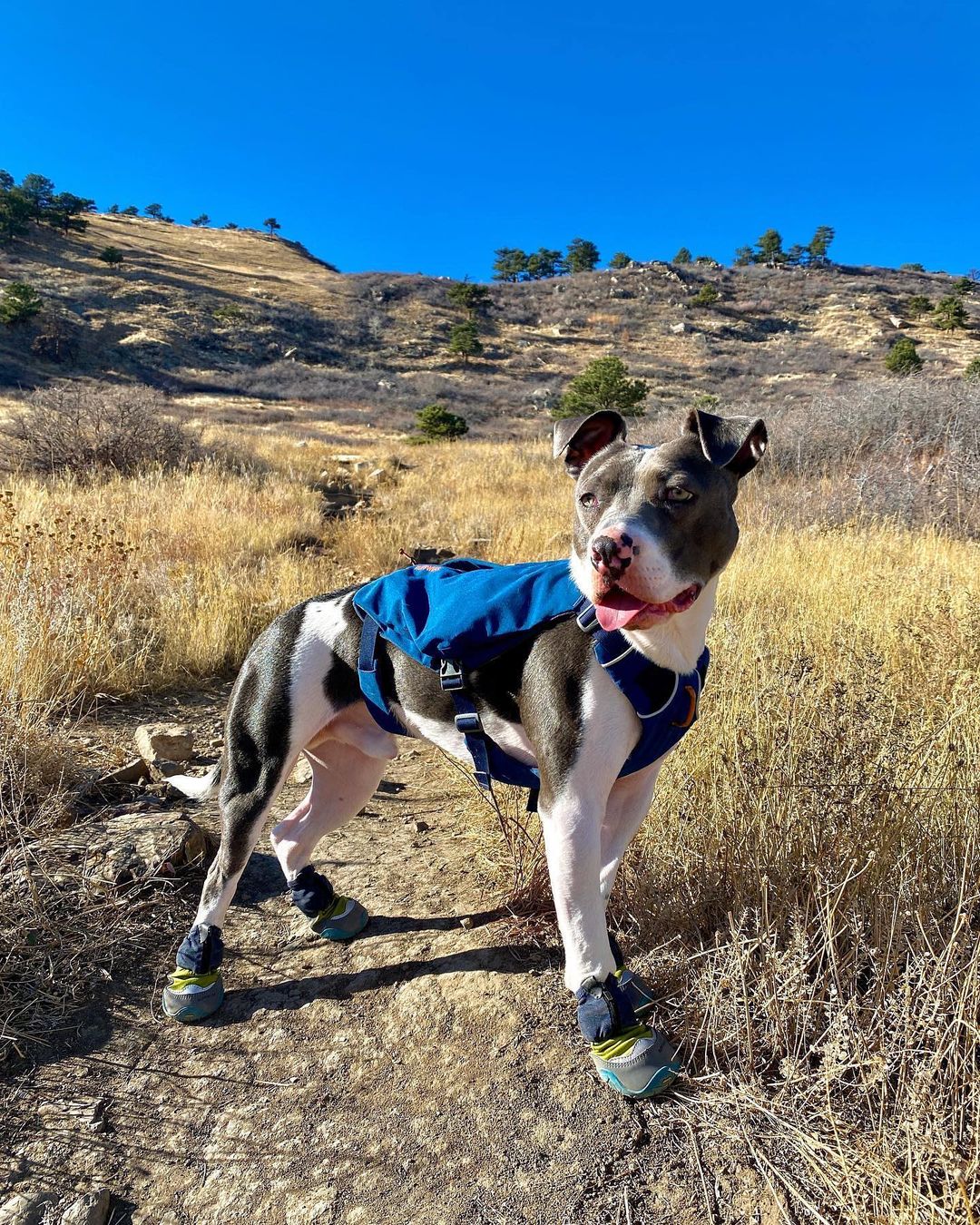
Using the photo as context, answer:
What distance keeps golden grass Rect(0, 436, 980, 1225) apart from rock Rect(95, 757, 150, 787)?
527 mm

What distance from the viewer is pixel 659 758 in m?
2.07

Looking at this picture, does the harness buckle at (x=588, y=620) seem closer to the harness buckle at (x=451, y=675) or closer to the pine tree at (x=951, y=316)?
the harness buckle at (x=451, y=675)

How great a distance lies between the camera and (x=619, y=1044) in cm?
194

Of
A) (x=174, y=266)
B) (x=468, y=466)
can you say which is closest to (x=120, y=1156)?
(x=468, y=466)

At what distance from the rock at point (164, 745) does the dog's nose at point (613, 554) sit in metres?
2.99

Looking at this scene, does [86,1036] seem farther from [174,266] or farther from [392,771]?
[174,266]

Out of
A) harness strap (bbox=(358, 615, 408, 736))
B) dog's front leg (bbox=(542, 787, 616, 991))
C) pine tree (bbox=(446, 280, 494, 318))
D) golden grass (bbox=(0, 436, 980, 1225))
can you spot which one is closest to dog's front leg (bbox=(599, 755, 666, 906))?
dog's front leg (bbox=(542, 787, 616, 991))

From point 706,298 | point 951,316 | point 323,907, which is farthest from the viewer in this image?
point 706,298

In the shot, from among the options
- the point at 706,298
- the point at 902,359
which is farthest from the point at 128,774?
the point at 706,298

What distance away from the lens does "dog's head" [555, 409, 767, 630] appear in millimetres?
1652

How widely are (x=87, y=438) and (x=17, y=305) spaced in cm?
2945

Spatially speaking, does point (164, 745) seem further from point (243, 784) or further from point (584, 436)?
point (584, 436)

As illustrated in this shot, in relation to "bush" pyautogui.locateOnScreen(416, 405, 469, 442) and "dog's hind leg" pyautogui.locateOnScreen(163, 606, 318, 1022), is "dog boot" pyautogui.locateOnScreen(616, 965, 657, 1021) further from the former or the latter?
"bush" pyautogui.locateOnScreen(416, 405, 469, 442)

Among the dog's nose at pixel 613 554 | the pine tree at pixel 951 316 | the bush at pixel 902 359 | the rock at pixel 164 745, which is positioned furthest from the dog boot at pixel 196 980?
the pine tree at pixel 951 316
